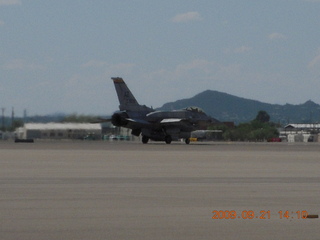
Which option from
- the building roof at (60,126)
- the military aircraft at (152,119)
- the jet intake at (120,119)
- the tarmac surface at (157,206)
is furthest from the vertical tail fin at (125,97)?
the tarmac surface at (157,206)

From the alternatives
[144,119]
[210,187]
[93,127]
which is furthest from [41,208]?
[93,127]

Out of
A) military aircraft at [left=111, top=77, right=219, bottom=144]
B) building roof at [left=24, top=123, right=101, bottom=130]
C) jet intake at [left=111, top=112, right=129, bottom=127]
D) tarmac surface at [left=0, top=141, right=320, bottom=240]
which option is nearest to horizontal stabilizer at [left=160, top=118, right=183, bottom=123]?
military aircraft at [left=111, top=77, right=219, bottom=144]

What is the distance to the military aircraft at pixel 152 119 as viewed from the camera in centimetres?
9306

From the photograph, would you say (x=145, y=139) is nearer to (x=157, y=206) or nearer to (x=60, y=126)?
(x=60, y=126)

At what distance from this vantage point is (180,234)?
46.6ft

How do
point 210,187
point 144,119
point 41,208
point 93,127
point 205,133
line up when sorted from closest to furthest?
point 41,208
point 210,187
point 144,119
point 93,127
point 205,133

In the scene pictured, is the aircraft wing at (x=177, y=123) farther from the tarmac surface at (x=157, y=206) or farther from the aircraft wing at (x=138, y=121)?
the tarmac surface at (x=157, y=206)

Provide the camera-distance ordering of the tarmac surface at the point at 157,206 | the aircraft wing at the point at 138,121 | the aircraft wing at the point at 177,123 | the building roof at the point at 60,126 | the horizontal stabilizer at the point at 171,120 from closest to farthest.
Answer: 1. the tarmac surface at the point at 157,206
2. the aircraft wing at the point at 138,121
3. the horizontal stabilizer at the point at 171,120
4. the aircraft wing at the point at 177,123
5. the building roof at the point at 60,126

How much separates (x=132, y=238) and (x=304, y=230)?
10.3 ft

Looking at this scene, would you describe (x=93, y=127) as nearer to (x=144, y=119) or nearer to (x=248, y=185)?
(x=144, y=119)
